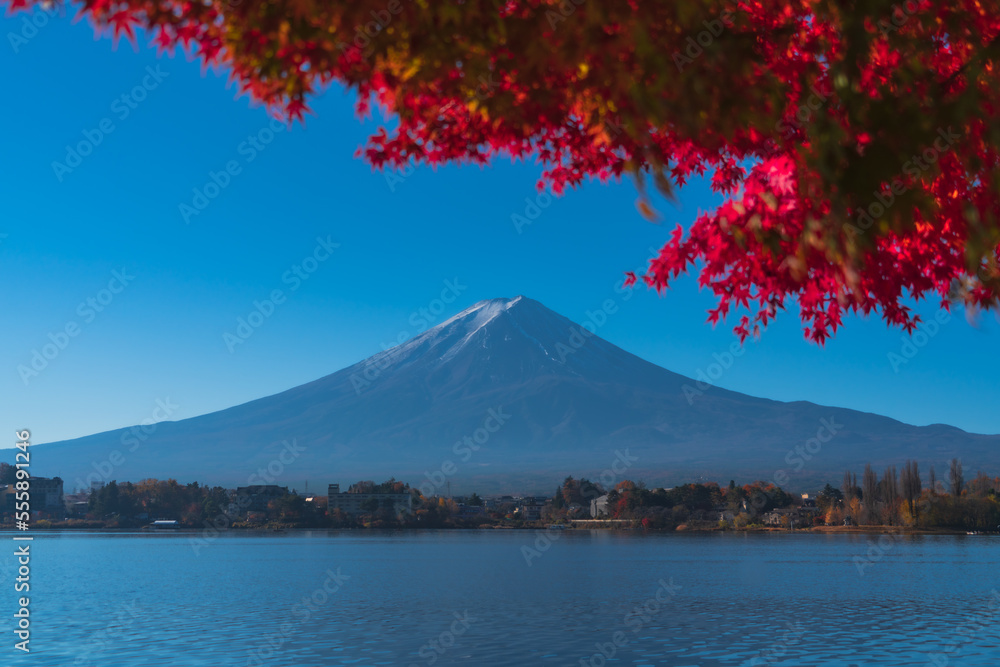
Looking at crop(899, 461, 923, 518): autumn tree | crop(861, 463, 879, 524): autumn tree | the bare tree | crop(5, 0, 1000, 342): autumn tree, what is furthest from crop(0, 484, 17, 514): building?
crop(5, 0, 1000, 342): autumn tree

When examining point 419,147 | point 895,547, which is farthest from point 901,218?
point 895,547

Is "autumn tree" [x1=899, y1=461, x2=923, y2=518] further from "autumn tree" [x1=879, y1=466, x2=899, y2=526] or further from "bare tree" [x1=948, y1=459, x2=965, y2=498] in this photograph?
"bare tree" [x1=948, y1=459, x2=965, y2=498]

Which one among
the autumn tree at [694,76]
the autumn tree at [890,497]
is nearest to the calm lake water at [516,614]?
the autumn tree at [694,76]

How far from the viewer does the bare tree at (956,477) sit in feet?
490

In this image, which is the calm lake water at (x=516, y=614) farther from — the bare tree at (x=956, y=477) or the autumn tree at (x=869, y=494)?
the bare tree at (x=956, y=477)

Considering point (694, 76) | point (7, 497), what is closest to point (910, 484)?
point (694, 76)

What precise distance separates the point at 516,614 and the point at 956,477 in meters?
132

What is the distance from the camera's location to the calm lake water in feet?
106

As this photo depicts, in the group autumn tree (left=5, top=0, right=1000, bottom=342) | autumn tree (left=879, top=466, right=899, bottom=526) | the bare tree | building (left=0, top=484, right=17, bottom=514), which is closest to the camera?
autumn tree (left=5, top=0, right=1000, bottom=342)

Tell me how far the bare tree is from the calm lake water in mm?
73606

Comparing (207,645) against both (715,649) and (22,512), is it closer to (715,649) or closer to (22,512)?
(22,512)

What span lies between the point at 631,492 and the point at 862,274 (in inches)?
7801

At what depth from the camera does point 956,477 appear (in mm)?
150625

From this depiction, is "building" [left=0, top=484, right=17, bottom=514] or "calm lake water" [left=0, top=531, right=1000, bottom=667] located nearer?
"calm lake water" [left=0, top=531, right=1000, bottom=667]
